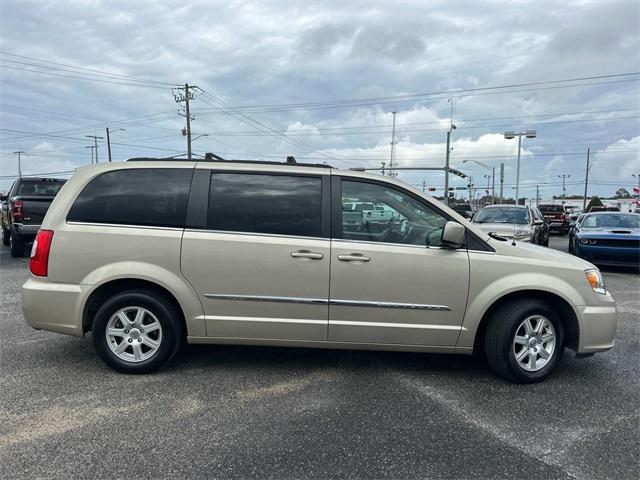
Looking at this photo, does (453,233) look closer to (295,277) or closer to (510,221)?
(295,277)

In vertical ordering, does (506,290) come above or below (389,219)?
below

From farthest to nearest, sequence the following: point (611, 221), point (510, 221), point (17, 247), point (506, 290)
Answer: point (510, 221)
point (611, 221)
point (17, 247)
point (506, 290)

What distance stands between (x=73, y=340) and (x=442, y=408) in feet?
12.7

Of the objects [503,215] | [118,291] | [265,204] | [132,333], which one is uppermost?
[265,204]

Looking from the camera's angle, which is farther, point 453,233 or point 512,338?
point 512,338

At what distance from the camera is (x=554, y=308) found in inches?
161

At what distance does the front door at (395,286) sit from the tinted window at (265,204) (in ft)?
0.90

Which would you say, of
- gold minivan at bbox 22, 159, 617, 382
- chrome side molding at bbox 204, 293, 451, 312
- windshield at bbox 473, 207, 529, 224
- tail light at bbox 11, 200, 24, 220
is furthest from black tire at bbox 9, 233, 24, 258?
windshield at bbox 473, 207, 529, 224

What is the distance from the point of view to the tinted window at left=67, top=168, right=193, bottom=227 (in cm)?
405

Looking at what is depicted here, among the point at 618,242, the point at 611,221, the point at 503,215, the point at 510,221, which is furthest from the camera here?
the point at 503,215

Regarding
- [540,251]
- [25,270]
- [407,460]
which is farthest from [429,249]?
[25,270]

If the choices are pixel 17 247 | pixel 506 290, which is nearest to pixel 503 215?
pixel 506 290

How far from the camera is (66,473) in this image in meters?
2.65

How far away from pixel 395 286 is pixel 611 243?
8878mm
